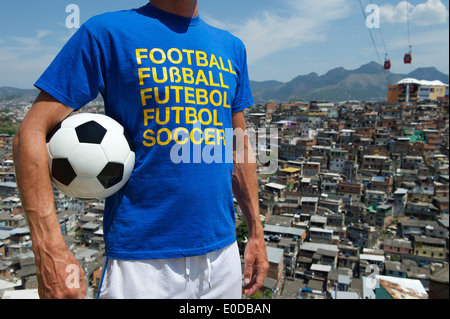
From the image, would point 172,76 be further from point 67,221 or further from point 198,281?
point 67,221

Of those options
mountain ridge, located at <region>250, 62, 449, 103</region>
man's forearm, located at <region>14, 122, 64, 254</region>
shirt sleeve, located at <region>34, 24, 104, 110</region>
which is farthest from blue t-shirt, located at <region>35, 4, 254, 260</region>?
mountain ridge, located at <region>250, 62, 449, 103</region>

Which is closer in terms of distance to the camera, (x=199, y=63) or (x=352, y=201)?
(x=199, y=63)

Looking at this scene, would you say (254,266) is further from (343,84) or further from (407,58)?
(343,84)

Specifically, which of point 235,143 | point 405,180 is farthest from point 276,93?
point 235,143

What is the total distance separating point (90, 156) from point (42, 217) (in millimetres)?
166

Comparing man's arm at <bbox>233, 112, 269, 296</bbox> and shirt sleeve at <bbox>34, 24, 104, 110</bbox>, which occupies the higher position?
shirt sleeve at <bbox>34, 24, 104, 110</bbox>

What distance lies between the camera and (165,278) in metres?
0.79

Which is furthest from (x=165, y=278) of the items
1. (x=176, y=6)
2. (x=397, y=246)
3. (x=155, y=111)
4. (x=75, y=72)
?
(x=397, y=246)

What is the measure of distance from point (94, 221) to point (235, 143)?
13.2 meters

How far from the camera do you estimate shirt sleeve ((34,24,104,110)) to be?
2.31ft

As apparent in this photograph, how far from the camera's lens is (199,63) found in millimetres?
813

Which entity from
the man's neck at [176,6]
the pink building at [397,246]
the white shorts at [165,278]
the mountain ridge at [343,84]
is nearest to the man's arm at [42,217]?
the white shorts at [165,278]

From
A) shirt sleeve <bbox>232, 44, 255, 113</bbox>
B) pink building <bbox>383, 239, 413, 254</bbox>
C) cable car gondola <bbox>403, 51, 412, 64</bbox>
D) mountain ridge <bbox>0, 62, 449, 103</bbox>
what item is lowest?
pink building <bbox>383, 239, 413, 254</bbox>

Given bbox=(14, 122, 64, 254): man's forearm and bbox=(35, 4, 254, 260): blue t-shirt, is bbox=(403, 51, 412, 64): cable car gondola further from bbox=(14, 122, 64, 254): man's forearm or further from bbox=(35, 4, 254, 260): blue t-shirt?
bbox=(14, 122, 64, 254): man's forearm
